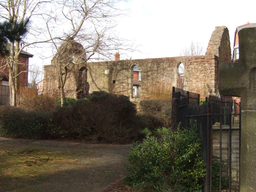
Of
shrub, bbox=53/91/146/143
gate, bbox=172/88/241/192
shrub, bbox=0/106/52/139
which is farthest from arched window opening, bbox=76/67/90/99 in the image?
gate, bbox=172/88/241/192

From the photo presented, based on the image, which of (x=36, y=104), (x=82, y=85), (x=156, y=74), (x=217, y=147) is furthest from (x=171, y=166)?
(x=82, y=85)

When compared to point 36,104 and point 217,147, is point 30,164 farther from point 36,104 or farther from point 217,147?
point 36,104

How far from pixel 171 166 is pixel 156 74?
58.7 feet

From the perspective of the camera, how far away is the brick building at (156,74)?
20203mm

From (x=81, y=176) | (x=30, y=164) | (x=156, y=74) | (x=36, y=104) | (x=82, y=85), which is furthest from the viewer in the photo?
(x=82, y=85)

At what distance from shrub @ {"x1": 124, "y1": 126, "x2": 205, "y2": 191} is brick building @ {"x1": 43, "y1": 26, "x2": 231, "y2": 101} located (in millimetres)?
16479

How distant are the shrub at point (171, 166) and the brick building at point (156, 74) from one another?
54.1 ft

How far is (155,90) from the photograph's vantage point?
71.6ft

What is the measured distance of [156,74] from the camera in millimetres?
21750

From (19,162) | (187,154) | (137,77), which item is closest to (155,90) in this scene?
(19,162)

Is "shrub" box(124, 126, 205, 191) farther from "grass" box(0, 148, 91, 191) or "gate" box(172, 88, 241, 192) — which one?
"grass" box(0, 148, 91, 191)

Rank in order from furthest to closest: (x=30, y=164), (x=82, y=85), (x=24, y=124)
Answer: (x=82, y=85) < (x=24, y=124) < (x=30, y=164)

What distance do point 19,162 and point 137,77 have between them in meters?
46.0

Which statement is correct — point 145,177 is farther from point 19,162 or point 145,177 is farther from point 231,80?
point 19,162
